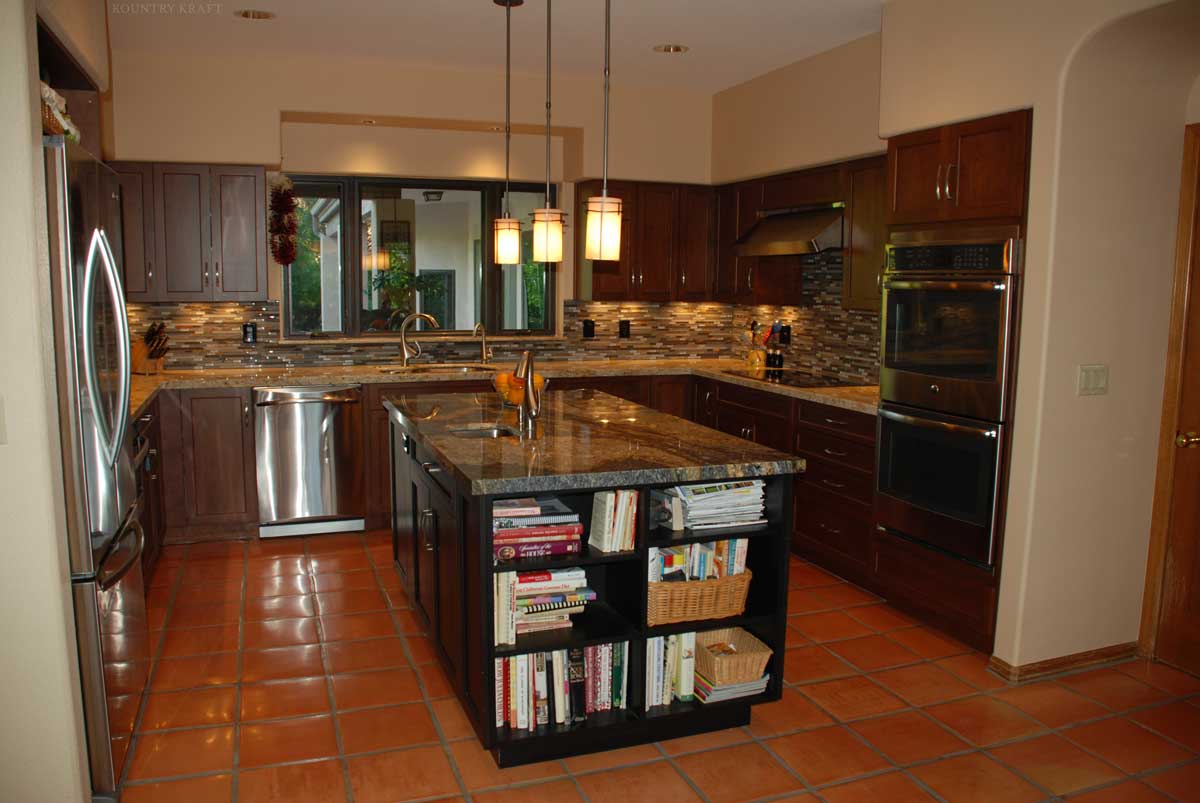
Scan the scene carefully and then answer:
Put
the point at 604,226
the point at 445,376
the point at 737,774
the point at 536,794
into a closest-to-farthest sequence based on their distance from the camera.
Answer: the point at 536,794, the point at 737,774, the point at 604,226, the point at 445,376

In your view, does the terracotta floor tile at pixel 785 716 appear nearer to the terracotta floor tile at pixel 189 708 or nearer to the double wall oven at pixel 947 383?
the double wall oven at pixel 947 383

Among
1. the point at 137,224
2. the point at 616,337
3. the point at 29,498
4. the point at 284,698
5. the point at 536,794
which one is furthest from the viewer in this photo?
the point at 616,337

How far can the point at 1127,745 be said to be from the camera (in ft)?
10.3

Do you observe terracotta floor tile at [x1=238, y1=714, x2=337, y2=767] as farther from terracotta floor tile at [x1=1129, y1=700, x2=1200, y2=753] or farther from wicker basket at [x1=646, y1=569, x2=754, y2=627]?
terracotta floor tile at [x1=1129, y1=700, x2=1200, y2=753]

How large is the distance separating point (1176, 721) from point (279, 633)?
3.54 m

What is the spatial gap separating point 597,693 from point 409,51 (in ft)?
12.5

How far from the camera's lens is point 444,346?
6.34 meters

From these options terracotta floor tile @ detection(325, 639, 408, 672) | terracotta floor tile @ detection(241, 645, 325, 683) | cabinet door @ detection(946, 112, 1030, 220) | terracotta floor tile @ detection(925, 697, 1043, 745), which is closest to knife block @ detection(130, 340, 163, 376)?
terracotta floor tile @ detection(241, 645, 325, 683)

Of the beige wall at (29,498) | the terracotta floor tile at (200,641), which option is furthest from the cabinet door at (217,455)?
the beige wall at (29,498)

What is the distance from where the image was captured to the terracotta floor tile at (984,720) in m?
3.20

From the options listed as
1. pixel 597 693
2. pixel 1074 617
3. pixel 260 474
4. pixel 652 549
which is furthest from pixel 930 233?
pixel 260 474

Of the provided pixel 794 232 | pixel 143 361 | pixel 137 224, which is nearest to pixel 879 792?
pixel 794 232

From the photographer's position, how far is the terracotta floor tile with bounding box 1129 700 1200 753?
320 centimetres

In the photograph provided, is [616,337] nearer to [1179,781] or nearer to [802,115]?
[802,115]
